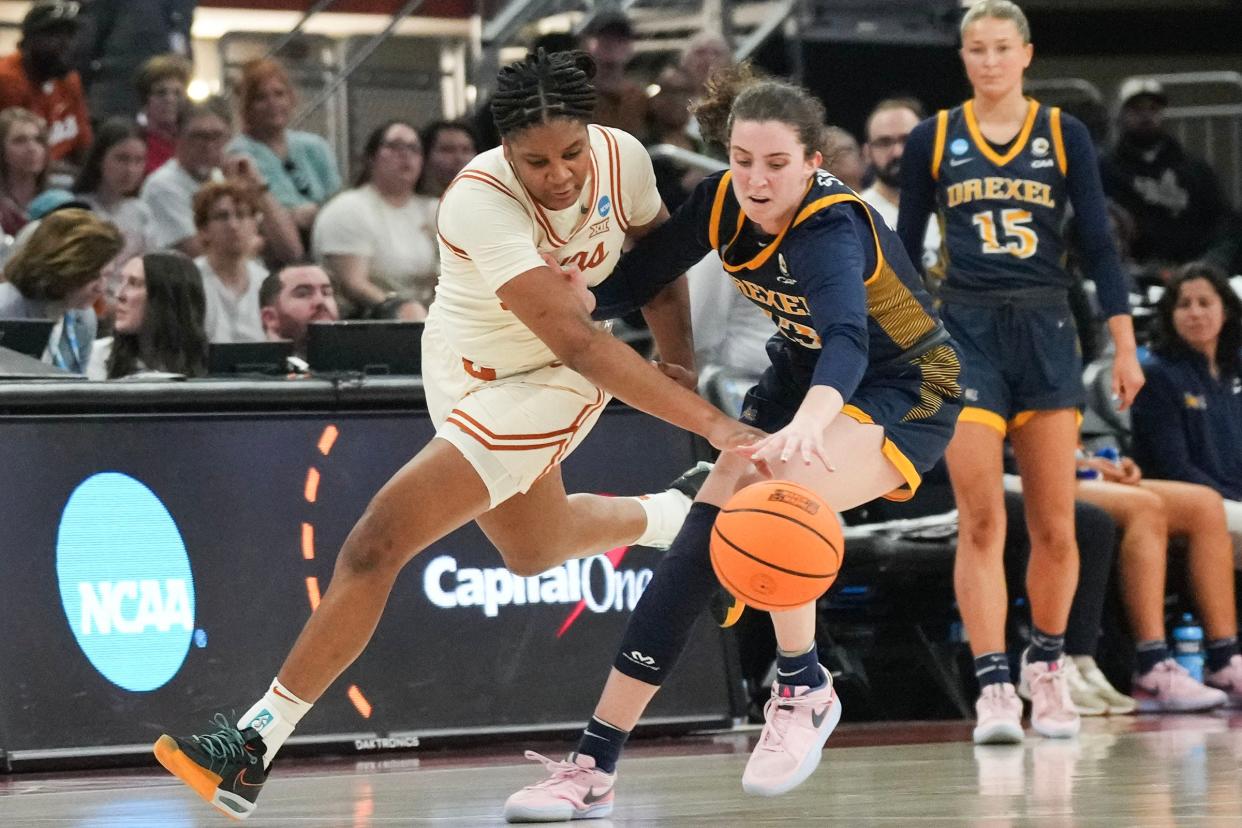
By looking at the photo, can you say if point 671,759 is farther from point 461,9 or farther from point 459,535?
point 461,9

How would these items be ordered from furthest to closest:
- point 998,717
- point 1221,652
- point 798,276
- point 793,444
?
point 1221,652 < point 998,717 < point 798,276 < point 793,444

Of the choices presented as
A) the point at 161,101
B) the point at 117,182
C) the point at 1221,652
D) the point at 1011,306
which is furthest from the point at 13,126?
the point at 1221,652

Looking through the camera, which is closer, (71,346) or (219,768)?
(219,768)

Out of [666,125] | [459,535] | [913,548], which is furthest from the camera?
[666,125]

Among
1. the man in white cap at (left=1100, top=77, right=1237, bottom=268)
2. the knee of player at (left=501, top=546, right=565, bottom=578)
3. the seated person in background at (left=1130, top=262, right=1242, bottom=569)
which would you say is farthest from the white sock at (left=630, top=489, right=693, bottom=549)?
the man in white cap at (left=1100, top=77, right=1237, bottom=268)

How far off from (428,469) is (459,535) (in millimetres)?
1897

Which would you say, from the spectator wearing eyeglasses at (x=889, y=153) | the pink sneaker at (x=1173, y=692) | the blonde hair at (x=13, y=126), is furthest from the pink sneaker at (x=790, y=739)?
the blonde hair at (x=13, y=126)

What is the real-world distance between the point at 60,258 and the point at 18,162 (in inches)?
67.6

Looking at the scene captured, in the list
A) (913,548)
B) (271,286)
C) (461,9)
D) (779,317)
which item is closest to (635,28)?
(461,9)

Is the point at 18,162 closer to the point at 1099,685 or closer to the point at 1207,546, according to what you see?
the point at 1099,685

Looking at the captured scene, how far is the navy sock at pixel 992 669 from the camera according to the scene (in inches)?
246

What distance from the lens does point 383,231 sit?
893 cm

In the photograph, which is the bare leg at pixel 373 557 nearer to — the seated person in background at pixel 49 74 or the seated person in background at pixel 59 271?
the seated person in background at pixel 59 271

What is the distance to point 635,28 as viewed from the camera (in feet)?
39.0
